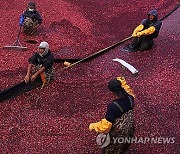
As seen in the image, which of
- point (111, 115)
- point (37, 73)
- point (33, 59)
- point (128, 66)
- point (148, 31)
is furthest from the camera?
point (148, 31)

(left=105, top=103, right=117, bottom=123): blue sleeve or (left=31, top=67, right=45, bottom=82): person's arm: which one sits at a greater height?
Result: (left=105, top=103, right=117, bottom=123): blue sleeve

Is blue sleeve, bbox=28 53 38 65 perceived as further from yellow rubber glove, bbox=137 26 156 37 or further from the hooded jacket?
the hooded jacket

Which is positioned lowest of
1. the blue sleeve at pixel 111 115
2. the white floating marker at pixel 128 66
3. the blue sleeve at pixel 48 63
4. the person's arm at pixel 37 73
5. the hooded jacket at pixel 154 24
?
the white floating marker at pixel 128 66

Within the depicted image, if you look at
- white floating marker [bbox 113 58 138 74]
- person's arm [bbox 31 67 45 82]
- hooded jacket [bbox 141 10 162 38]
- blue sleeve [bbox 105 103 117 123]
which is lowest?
white floating marker [bbox 113 58 138 74]

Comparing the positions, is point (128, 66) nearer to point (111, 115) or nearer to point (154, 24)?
point (154, 24)

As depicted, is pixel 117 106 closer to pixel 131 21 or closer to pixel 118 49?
pixel 118 49

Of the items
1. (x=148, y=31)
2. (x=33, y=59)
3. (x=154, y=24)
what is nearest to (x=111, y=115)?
(x=33, y=59)

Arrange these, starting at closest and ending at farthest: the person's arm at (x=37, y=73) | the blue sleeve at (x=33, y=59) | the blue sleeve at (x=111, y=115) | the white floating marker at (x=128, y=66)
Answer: the blue sleeve at (x=111, y=115) < the person's arm at (x=37, y=73) < the blue sleeve at (x=33, y=59) < the white floating marker at (x=128, y=66)

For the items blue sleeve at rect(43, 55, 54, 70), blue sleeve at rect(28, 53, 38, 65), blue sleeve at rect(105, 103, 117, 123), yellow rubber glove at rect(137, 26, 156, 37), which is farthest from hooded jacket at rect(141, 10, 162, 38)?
blue sleeve at rect(105, 103, 117, 123)

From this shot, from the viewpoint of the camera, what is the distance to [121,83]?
16.2ft

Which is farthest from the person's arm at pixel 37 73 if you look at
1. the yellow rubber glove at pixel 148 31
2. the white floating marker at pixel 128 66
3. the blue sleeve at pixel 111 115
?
the yellow rubber glove at pixel 148 31

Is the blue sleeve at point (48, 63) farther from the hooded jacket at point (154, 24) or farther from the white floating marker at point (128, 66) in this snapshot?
the hooded jacket at point (154, 24)

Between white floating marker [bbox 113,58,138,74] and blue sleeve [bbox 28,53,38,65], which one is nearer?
blue sleeve [bbox 28,53,38,65]

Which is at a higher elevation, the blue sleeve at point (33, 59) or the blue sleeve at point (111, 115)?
the blue sleeve at point (111, 115)
